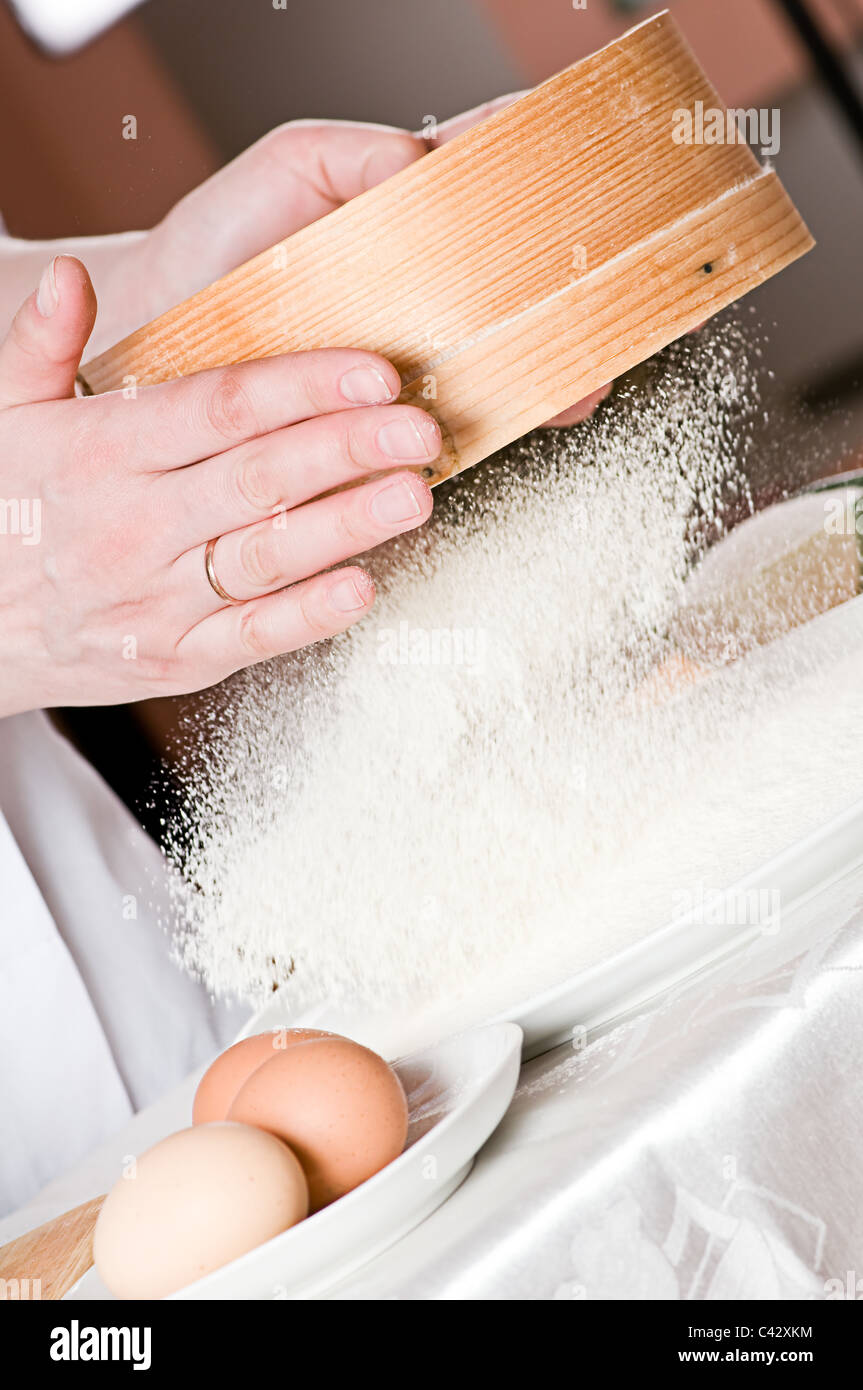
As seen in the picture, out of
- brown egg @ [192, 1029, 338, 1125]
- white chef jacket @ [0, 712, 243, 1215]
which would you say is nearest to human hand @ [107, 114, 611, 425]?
white chef jacket @ [0, 712, 243, 1215]

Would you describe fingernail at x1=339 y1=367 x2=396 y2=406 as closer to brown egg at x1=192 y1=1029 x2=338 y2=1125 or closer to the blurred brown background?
brown egg at x1=192 y1=1029 x2=338 y2=1125

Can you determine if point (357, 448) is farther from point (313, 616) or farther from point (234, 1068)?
point (234, 1068)

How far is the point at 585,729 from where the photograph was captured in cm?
53

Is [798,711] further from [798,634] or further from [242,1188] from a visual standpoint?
[242,1188]

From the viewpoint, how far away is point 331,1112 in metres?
0.31

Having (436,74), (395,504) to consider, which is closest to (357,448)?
(395,504)

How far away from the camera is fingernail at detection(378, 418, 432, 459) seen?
359 mm

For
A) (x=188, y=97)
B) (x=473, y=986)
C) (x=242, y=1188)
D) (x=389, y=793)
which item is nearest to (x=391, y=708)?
(x=389, y=793)

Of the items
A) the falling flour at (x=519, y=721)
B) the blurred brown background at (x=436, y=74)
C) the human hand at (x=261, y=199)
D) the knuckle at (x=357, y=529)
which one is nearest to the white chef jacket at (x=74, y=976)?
the falling flour at (x=519, y=721)

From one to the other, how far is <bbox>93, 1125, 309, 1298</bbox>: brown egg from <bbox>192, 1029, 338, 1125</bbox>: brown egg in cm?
7

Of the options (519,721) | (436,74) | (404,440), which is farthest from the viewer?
(436,74)

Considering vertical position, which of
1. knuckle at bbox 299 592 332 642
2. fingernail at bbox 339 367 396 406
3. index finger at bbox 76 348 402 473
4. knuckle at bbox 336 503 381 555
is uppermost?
index finger at bbox 76 348 402 473

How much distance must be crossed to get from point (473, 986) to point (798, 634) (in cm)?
27

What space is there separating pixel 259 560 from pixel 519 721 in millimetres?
162
